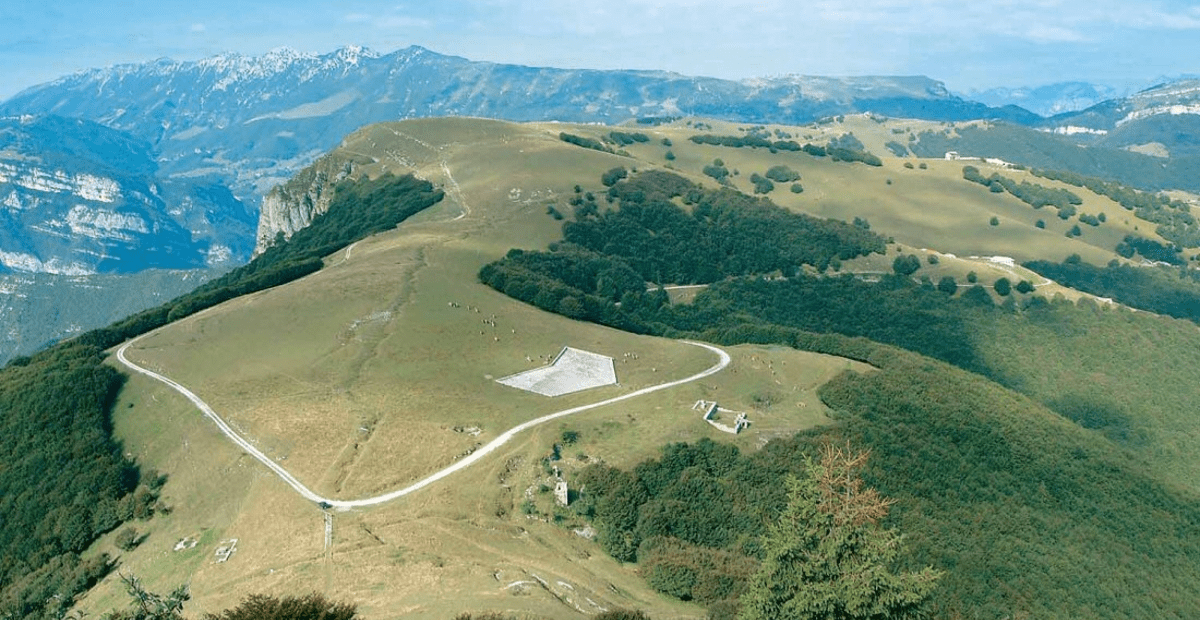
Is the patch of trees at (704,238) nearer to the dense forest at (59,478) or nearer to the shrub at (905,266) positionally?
the shrub at (905,266)

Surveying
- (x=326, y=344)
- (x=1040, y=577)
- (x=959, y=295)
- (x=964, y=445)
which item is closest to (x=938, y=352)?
(x=959, y=295)

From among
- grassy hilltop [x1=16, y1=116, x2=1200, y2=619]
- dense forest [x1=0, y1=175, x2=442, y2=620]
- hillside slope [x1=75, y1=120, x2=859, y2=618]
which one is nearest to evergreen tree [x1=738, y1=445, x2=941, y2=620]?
grassy hilltop [x1=16, y1=116, x2=1200, y2=619]

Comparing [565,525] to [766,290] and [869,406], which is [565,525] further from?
[766,290]

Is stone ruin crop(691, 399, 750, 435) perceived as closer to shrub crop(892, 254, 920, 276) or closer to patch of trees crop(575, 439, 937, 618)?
patch of trees crop(575, 439, 937, 618)

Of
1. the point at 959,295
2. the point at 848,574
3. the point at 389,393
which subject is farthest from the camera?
the point at 959,295

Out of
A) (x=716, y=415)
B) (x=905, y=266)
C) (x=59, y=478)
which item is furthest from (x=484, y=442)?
(x=905, y=266)

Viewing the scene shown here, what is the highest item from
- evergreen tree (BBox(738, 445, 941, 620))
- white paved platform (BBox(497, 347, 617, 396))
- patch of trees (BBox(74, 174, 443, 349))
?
evergreen tree (BBox(738, 445, 941, 620))
